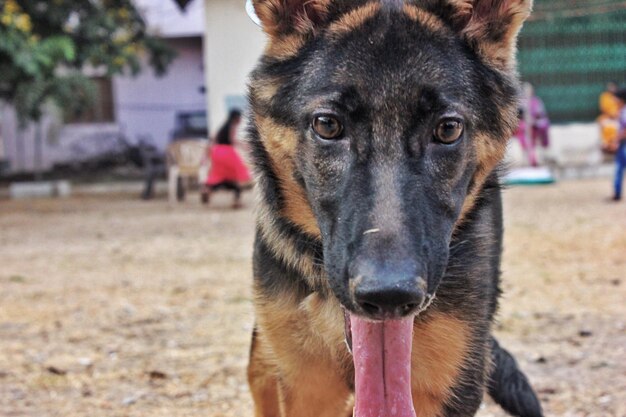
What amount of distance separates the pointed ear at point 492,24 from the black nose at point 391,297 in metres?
1.07

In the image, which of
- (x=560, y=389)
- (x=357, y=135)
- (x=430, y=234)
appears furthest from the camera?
(x=560, y=389)

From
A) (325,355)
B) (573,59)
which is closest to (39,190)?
(573,59)

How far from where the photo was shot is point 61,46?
48.4ft

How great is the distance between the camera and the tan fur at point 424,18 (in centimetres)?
271

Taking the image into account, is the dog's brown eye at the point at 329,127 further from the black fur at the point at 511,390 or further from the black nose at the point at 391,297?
the black fur at the point at 511,390

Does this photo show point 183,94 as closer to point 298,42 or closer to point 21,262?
point 21,262

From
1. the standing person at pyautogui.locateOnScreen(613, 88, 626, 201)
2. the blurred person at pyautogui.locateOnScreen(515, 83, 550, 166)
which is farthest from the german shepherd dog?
the blurred person at pyautogui.locateOnScreen(515, 83, 550, 166)

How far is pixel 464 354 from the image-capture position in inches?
110

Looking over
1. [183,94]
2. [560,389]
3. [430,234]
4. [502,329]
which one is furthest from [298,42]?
[183,94]

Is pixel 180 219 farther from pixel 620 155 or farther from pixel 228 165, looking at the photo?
pixel 620 155

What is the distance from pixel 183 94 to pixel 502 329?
64.4 feet

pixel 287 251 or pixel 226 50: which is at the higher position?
pixel 226 50

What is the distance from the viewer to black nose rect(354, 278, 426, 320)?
207 centimetres

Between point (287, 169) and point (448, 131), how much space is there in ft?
1.95
